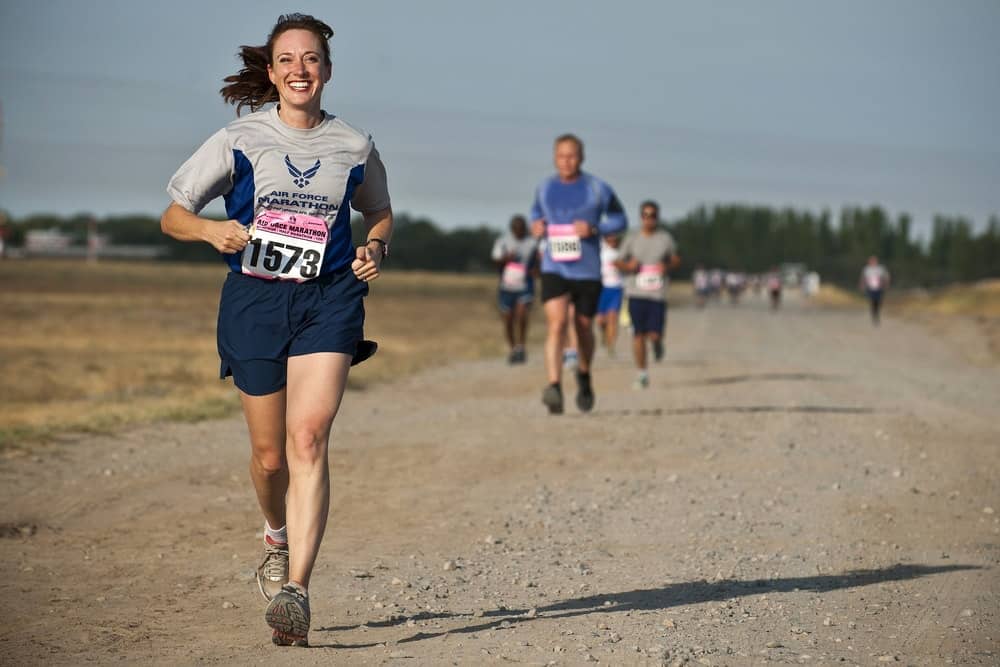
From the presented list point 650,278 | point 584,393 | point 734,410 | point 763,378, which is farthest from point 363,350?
point 763,378

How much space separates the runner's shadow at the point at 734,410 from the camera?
13965mm

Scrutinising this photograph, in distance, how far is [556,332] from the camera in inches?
508

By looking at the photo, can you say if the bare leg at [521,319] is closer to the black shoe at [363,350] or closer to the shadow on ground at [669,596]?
the shadow on ground at [669,596]

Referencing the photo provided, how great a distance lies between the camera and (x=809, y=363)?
2316 centimetres

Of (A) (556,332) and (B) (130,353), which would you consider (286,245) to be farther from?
(B) (130,353)

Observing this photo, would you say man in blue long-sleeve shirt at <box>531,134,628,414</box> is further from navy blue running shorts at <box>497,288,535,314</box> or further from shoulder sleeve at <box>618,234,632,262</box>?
navy blue running shorts at <box>497,288,535,314</box>

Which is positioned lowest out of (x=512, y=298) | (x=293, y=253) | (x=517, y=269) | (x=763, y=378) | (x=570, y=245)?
(x=763, y=378)

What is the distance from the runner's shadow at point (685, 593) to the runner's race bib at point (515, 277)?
13.1 m

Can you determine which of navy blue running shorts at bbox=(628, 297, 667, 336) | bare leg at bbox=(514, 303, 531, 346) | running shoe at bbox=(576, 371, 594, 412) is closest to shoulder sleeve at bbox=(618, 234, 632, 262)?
navy blue running shorts at bbox=(628, 297, 667, 336)

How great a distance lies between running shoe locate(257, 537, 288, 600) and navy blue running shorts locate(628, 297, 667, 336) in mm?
11340

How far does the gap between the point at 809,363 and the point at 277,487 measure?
1799 cm

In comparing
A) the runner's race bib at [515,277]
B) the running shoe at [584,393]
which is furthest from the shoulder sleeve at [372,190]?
the runner's race bib at [515,277]

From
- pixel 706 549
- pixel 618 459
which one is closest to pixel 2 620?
pixel 706 549

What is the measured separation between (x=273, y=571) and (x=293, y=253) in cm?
130
